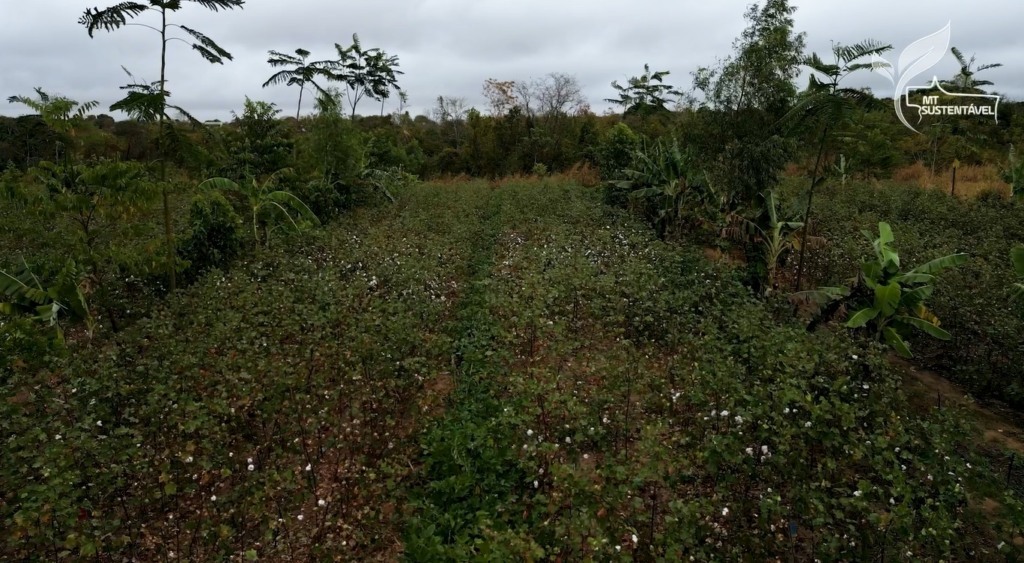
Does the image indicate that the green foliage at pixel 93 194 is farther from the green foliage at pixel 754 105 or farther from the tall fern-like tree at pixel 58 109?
the green foliage at pixel 754 105

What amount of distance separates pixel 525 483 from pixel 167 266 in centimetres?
651

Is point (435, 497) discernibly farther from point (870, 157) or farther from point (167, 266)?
point (870, 157)

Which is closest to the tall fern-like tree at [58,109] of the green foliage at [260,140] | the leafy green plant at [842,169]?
the green foliage at [260,140]

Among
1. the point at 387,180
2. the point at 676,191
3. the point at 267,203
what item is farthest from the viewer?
the point at 387,180

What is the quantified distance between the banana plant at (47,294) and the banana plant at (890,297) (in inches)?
372

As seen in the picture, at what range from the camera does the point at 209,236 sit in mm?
9680

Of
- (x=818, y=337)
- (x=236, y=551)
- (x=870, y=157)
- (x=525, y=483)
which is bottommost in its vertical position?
(x=236, y=551)

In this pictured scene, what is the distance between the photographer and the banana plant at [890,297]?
6359mm

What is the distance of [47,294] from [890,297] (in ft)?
33.6

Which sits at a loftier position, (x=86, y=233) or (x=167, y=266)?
(x=86, y=233)

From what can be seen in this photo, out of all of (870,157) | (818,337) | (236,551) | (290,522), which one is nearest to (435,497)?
(290,522)

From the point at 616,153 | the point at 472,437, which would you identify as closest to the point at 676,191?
the point at 616,153

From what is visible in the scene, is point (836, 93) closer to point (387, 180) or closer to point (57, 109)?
point (57, 109)

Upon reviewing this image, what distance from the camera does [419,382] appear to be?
5.71 metres
